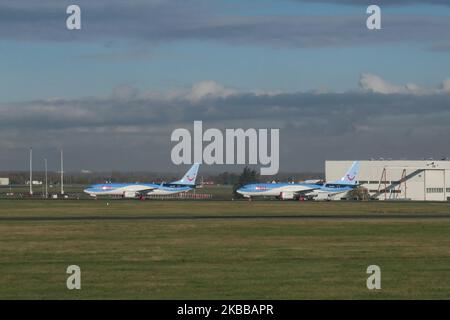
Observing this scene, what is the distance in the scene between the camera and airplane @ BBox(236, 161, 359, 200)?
150125 mm

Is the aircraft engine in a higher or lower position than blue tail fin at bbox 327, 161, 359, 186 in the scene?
lower

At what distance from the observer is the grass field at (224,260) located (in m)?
27.5

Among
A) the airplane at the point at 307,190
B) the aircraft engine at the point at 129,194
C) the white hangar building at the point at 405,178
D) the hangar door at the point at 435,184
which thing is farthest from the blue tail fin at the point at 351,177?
the aircraft engine at the point at 129,194

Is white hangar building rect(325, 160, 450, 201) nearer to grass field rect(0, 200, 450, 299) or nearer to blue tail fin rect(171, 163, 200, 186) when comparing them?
blue tail fin rect(171, 163, 200, 186)

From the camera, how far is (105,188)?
506 feet

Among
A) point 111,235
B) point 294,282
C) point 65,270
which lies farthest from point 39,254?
point 294,282

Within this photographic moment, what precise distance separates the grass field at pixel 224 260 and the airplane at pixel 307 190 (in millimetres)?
89747

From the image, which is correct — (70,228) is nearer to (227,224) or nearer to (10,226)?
(10,226)

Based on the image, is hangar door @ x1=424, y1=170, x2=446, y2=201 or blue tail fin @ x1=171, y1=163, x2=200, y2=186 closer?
hangar door @ x1=424, y1=170, x2=446, y2=201

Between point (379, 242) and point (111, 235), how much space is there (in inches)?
603

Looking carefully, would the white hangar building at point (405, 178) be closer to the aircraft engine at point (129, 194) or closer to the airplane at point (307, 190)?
the airplane at point (307, 190)

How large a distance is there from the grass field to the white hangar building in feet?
333

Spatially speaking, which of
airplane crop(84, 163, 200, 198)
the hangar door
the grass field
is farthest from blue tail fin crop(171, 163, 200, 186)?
the grass field

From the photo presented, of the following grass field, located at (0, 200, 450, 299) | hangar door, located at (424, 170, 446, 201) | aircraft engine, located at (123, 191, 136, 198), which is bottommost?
grass field, located at (0, 200, 450, 299)
